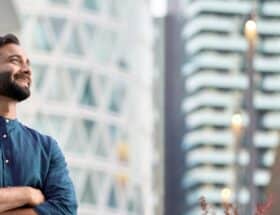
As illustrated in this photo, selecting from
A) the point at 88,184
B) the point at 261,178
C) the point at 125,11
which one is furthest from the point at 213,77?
the point at 88,184

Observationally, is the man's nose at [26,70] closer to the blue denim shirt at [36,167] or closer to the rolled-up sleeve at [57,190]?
the blue denim shirt at [36,167]

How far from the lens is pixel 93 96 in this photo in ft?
261

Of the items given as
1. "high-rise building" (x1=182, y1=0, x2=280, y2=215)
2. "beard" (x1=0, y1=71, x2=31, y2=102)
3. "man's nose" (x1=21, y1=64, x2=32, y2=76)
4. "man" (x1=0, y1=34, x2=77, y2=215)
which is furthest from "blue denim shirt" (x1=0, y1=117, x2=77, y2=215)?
"high-rise building" (x1=182, y1=0, x2=280, y2=215)

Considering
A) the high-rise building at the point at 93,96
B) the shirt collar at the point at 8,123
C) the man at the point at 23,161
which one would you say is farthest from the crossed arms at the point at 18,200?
the high-rise building at the point at 93,96

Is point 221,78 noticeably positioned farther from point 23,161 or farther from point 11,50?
point 23,161

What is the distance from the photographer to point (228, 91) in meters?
149

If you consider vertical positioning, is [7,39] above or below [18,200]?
above

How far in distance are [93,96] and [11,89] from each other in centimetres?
7399

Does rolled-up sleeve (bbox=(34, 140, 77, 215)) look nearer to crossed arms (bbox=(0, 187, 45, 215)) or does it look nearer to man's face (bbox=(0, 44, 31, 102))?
crossed arms (bbox=(0, 187, 45, 215))

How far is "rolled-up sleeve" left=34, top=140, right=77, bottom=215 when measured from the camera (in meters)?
5.57

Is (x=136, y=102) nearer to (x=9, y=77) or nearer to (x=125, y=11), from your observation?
(x=125, y=11)

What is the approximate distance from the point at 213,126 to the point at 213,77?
23.1 ft

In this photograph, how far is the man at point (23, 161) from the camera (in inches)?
217

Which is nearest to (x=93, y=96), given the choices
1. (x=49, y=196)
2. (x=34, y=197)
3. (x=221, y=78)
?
(x=221, y=78)
